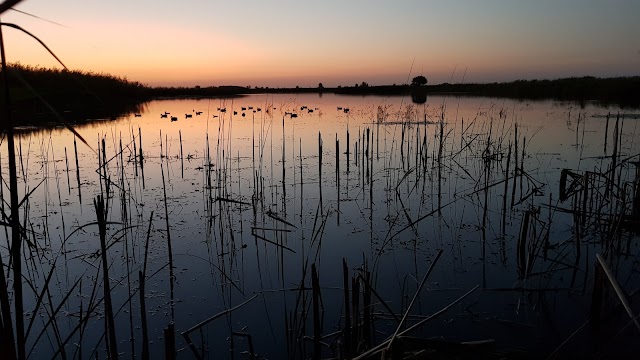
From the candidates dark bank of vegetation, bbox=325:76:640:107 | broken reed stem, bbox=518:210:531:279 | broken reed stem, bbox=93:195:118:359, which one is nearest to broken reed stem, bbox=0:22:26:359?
broken reed stem, bbox=93:195:118:359

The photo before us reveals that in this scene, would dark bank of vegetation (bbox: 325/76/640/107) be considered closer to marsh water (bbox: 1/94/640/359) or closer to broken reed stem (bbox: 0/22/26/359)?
marsh water (bbox: 1/94/640/359)

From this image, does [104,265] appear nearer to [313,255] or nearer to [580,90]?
[313,255]

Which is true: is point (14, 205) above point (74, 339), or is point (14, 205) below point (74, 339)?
above

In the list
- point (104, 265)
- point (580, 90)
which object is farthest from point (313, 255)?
point (580, 90)

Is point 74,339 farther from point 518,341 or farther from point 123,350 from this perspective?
point 518,341

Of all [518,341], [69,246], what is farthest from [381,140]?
[518,341]

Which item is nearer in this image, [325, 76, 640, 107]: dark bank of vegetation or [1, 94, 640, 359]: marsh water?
[1, 94, 640, 359]: marsh water

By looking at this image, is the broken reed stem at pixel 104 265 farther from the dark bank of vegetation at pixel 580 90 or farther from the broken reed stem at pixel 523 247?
the dark bank of vegetation at pixel 580 90

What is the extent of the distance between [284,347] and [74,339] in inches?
65.0

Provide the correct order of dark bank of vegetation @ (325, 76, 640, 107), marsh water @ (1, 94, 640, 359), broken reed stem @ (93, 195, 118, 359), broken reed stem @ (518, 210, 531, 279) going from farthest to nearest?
dark bank of vegetation @ (325, 76, 640, 107) → broken reed stem @ (518, 210, 531, 279) → marsh water @ (1, 94, 640, 359) → broken reed stem @ (93, 195, 118, 359)

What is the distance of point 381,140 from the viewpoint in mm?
13562

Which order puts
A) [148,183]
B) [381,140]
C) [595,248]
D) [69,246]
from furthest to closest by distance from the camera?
1. [381,140]
2. [148,183]
3. [69,246]
4. [595,248]

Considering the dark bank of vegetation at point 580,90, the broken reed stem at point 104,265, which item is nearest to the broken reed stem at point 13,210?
the broken reed stem at point 104,265

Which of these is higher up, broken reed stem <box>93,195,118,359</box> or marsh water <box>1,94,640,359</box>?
broken reed stem <box>93,195,118,359</box>
